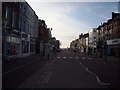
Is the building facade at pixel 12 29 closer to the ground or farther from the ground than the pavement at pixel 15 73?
farther from the ground

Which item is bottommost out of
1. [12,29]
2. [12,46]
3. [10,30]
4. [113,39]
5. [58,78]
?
[58,78]

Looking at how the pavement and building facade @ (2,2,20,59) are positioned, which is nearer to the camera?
the pavement

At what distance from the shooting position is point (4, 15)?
27.3 m

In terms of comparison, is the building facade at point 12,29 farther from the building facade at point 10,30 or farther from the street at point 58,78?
the street at point 58,78

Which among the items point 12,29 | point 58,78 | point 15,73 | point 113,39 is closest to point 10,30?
point 12,29

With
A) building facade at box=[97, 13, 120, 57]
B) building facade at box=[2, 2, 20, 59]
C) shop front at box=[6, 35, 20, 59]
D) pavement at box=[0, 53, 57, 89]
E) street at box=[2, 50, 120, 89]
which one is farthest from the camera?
building facade at box=[97, 13, 120, 57]

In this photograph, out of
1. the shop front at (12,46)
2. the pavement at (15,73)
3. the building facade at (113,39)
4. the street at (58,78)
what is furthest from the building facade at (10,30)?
the building facade at (113,39)

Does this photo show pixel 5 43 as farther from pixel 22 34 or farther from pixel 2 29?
pixel 22 34

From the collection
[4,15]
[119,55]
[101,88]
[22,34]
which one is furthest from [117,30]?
[101,88]

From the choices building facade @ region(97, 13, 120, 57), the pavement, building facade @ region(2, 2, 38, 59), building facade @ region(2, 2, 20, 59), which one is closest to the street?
the pavement

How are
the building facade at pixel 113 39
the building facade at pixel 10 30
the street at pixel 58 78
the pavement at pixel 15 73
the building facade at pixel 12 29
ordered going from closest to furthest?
the street at pixel 58 78 → the pavement at pixel 15 73 → the building facade at pixel 10 30 → the building facade at pixel 12 29 → the building facade at pixel 113 39

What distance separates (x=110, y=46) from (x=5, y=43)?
37762mm

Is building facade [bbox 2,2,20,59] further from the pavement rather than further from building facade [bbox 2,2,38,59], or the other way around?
the pavement

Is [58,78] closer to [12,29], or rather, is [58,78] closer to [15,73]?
[15,73]
